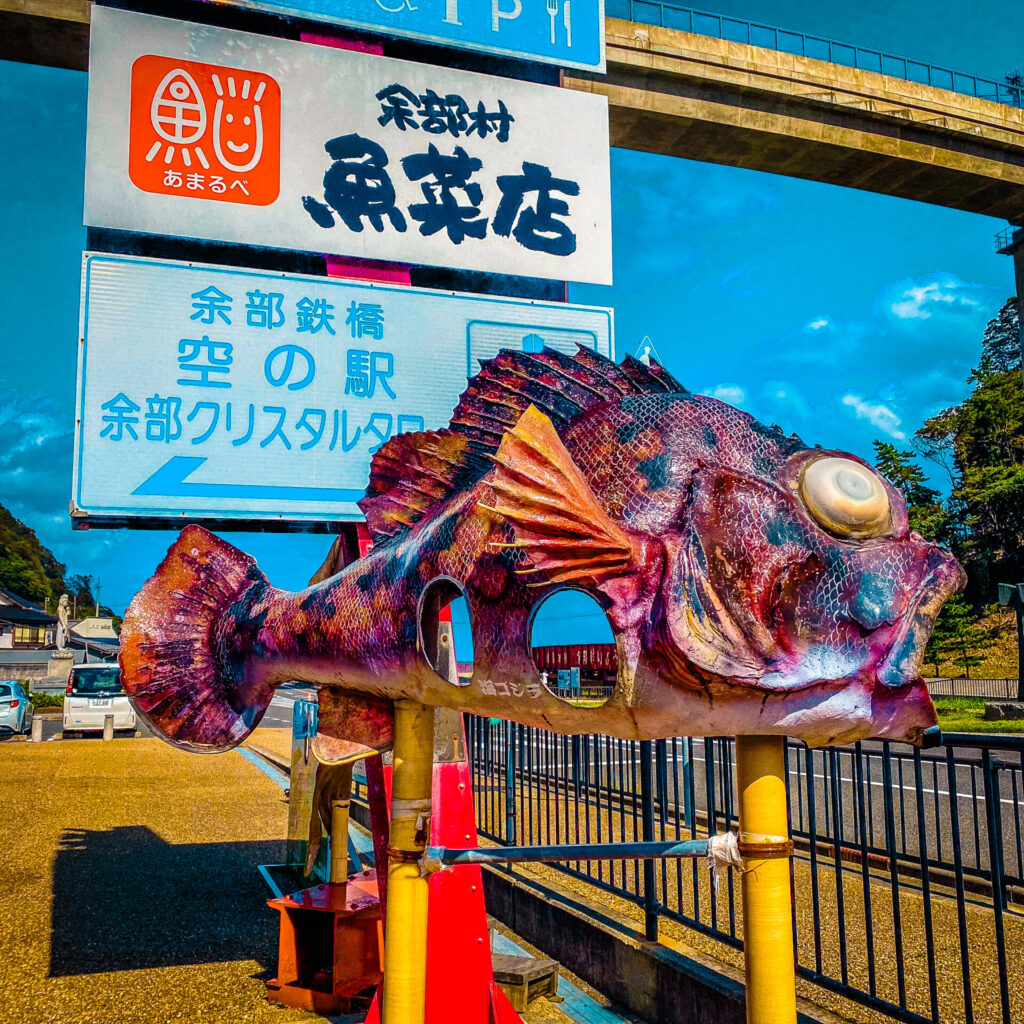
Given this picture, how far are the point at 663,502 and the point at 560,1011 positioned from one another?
2.99m

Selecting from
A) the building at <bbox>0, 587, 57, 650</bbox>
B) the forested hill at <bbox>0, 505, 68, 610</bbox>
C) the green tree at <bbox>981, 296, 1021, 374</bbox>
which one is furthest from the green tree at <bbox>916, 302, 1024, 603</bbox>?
the forested hill at <bbox>0, 505, 68, 610</bbox>

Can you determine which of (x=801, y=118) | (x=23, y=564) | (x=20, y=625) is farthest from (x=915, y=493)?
(x=23, y=564)

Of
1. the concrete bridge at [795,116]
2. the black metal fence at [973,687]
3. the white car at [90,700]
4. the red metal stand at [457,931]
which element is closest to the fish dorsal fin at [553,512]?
the red metal stand at [457,931]

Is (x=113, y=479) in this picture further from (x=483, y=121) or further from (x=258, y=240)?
(x=483, y=121)

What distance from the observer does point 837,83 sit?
1176 centimetres

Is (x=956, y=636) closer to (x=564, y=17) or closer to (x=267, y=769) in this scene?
(x=267, y=769)

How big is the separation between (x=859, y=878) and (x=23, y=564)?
79.7m

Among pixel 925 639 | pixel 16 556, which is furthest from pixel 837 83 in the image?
pixel 16 556

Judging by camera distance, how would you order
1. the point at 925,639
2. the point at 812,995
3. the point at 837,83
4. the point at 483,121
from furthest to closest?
the point at 837,83, the point at 483,121, the point at 812,995, the point at 925,639

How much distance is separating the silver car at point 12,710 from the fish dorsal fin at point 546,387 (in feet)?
57.0

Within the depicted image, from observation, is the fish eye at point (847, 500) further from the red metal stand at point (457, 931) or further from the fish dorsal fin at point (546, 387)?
the red metal stand at point (457, 931)

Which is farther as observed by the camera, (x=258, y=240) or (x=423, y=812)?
(x=258, y=240)

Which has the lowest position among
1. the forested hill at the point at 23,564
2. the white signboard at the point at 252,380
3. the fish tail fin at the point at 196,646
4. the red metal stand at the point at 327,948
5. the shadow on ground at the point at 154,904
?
the shadow on ground at the point at 154,904

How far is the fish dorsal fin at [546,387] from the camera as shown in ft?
5.57
